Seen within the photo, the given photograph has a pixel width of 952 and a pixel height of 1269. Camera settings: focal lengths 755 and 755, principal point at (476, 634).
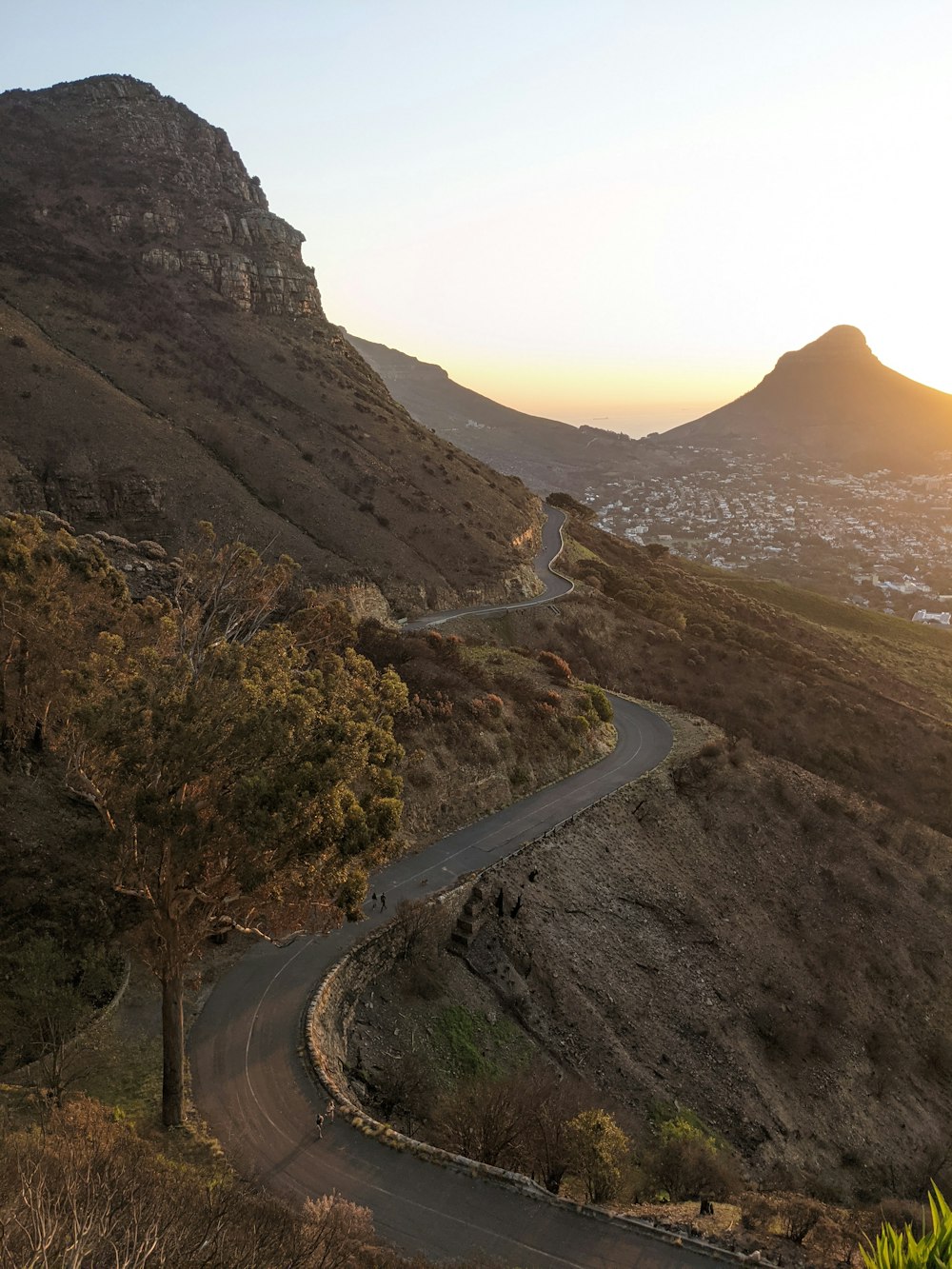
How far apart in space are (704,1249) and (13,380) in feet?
181

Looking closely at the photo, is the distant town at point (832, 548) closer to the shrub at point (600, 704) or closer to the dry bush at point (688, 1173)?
the shrub at point (600, 704)

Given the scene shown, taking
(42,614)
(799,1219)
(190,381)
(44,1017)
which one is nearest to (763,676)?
(799,1219)

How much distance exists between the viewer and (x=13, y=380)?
1886 inches

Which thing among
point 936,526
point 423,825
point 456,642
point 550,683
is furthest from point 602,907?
point 936,526

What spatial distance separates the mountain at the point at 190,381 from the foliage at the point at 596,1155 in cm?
3474

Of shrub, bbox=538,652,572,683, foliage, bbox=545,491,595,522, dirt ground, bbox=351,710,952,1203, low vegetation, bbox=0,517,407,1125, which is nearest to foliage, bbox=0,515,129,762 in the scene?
low vegetation, bbox=0,517,407,1125

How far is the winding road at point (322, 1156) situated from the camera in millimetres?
12281

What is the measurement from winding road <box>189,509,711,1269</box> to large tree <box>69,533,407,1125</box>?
158 centimetres

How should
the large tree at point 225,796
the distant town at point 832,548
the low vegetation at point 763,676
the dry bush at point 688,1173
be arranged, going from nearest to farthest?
the large tree at point 225,796 < the dry bush at point 688,1173 < the low vegetation at point 763,676 < the distant town at point 832,548

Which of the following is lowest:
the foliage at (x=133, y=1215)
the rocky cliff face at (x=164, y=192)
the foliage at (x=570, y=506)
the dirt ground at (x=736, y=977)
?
the dirt ground at (x=736, y=977)

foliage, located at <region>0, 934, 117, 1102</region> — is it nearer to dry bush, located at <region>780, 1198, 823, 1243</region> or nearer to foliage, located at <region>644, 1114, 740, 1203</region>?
foliage, located at <region>644, 1114, 740, 1203</region>

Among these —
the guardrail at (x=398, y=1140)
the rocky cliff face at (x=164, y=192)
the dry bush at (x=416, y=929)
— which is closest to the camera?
the guardrail at (x=398, y=1140)

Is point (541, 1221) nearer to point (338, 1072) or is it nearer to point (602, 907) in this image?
point (338, 1072)

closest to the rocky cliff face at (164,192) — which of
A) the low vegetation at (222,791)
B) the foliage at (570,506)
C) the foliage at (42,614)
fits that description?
the foliage at (570,506)
